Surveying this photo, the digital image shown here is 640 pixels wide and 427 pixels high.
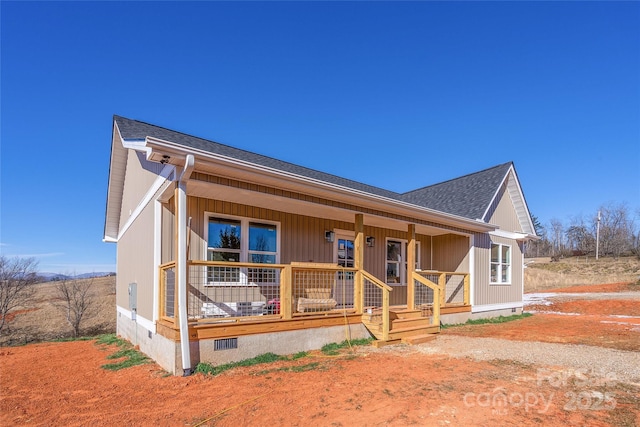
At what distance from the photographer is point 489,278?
12.9 m

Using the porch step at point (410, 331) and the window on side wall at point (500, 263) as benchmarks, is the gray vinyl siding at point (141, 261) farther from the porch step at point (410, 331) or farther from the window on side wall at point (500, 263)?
the window on side wall at point (500, 263)

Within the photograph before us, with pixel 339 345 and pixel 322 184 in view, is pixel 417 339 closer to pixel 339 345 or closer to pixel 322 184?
pixel 339 345

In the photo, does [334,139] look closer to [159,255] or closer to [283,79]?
[283,79]

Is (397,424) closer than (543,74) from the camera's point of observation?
Yes

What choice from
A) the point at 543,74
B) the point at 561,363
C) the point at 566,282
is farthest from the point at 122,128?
the point at 566,282

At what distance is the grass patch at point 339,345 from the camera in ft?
23.7

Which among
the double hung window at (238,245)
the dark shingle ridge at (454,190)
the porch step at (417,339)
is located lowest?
the porch step at (417,339)

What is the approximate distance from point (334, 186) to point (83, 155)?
52.2 ft

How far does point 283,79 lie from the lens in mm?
17766

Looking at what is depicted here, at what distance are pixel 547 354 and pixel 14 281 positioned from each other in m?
19.5

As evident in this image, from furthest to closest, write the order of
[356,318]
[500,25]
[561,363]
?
[500,25] → [356,318] → [561,363]

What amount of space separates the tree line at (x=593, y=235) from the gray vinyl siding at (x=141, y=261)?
4456 cm

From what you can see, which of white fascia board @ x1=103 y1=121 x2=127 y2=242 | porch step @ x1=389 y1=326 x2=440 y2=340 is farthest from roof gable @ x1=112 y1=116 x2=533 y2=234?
white fascia board @ x1=103 y1=121 x2=127 y2=242

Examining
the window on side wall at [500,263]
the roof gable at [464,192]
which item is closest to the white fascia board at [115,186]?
the roof gable at [464,192]
